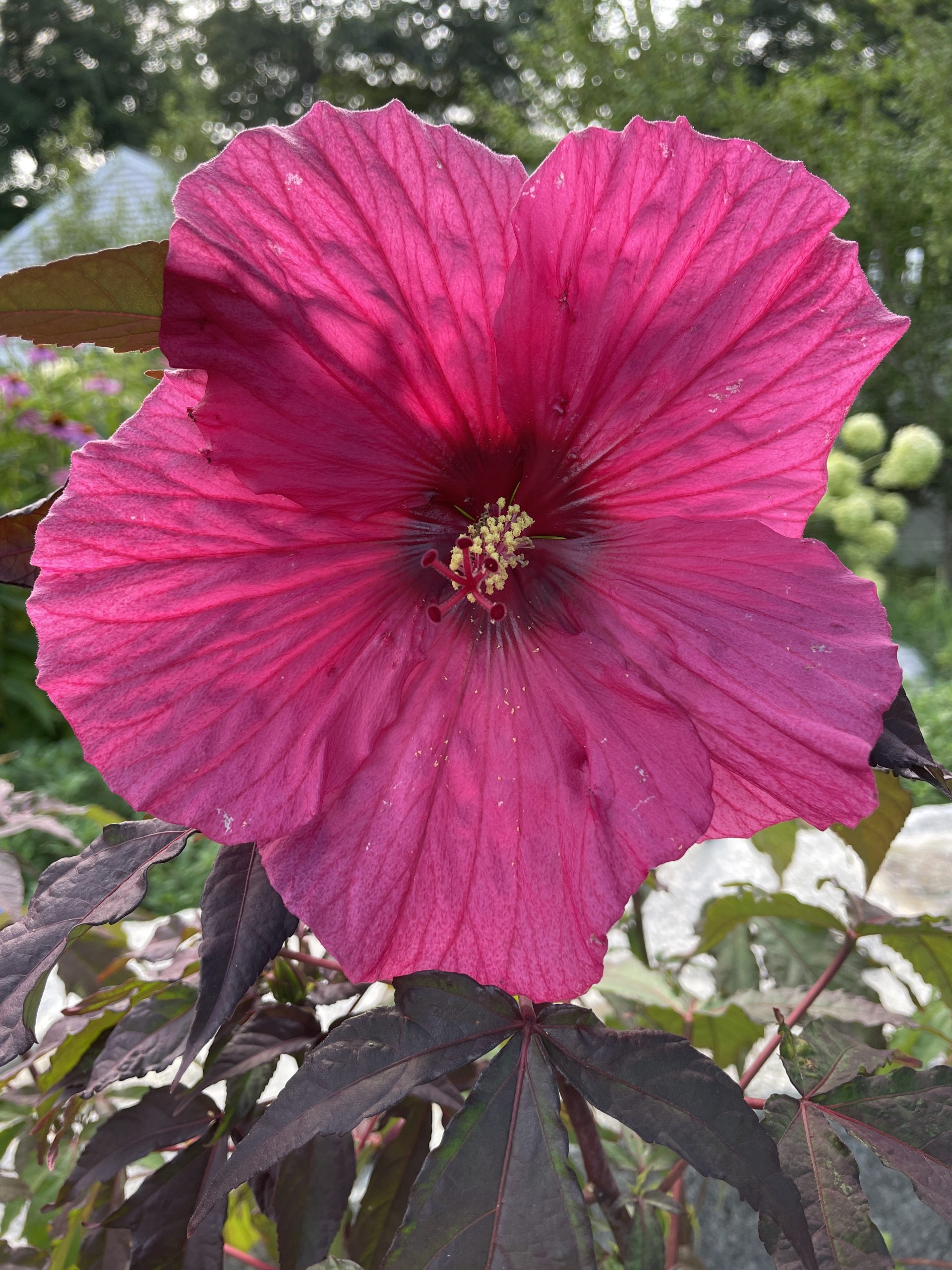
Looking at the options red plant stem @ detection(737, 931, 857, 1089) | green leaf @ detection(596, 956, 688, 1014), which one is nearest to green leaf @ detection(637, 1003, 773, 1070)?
green leaf @ detection(596, 956, 688, 1014)

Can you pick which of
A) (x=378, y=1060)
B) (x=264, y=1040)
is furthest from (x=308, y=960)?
A: (x=378, y=1060)

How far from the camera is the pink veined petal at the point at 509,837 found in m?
0.39

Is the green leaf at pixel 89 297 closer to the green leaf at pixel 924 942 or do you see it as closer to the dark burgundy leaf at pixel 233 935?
the dark burgundy leaf at pixel 233 935

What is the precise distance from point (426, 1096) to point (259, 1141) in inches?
5.6

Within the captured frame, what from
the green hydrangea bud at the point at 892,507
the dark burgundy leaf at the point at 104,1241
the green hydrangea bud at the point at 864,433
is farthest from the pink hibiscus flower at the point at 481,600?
the green hydrangea bud at the point at 892,507

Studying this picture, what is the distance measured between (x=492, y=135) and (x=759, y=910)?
11.4 meters

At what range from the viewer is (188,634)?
380 millimetres

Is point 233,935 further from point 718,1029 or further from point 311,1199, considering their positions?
point 718,1029

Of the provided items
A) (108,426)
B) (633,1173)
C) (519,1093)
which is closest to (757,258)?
(519,1093)

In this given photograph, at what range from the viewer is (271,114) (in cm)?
1661

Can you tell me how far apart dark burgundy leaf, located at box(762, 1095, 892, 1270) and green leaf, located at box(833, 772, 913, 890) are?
181 millimetres

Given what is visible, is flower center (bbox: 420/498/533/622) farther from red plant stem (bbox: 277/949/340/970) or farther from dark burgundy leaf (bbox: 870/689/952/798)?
red plant stem (bbox: 277/949/340/970)

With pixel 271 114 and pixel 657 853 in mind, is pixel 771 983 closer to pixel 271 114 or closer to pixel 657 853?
pixel 657 853

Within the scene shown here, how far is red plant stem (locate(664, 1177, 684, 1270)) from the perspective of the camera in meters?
0.78
